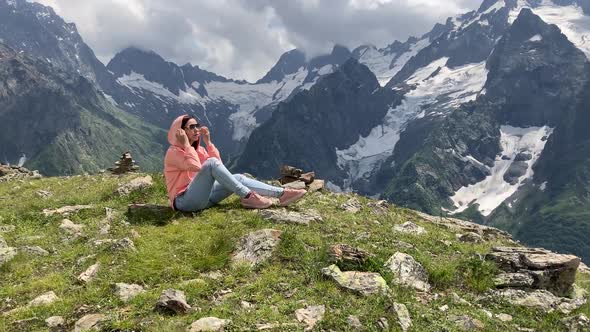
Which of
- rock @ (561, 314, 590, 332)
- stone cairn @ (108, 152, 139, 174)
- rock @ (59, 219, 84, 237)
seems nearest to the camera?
rock @ (561, 314, 590, 332)

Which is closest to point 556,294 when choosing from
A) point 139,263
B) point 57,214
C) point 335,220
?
point 335,220

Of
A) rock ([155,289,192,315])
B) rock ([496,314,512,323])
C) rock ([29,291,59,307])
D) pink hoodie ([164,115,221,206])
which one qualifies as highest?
pink hoodie ([164,115,221,206])

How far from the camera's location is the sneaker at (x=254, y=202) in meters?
17.4

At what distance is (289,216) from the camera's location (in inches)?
651

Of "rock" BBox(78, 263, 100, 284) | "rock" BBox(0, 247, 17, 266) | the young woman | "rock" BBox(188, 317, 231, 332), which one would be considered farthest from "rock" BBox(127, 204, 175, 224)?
"rock" BBox(188, 317, 231, 332)

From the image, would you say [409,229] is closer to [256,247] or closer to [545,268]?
[545,268]

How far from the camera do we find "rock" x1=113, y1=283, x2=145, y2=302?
1077cm

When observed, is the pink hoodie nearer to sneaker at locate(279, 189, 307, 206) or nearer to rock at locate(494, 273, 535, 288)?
sneaker at locate(279, 189, 307, 206)

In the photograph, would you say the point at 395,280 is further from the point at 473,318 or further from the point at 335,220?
the point at 335,220

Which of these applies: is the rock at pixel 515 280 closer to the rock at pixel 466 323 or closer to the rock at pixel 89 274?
the rock at pixel 466 323

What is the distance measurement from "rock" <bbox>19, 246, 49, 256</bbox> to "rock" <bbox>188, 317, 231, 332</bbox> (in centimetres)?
681

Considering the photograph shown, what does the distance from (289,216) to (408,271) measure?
5064 millimetres

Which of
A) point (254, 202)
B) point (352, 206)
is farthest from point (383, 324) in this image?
point (352, 206)

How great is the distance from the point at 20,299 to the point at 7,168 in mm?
36915
